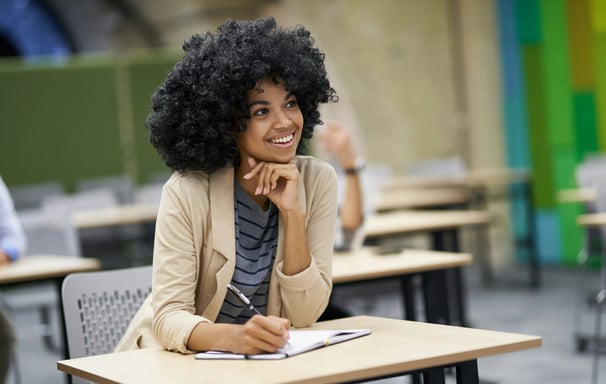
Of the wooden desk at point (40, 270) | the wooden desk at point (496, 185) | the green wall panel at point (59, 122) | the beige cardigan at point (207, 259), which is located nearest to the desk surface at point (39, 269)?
the wooden desk at point (40, 270)

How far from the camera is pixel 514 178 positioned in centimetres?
835

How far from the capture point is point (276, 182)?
233 centimetres

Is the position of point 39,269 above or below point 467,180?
below

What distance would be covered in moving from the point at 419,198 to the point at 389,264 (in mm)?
3831

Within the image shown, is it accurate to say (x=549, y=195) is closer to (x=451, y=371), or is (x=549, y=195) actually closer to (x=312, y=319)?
(x=451, y=371)

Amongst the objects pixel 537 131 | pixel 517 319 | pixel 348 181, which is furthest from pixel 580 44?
pixel 348 181

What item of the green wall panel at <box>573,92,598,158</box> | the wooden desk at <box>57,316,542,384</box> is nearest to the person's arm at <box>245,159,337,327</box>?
the wooden desk at <box>57,316,542,384</box>

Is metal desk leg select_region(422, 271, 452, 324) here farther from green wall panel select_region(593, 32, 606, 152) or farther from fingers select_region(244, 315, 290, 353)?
green wall panel select_region(593, 32, 606, 152)

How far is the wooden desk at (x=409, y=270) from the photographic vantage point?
3.32 metres

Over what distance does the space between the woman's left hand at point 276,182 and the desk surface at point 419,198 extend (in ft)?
13.3

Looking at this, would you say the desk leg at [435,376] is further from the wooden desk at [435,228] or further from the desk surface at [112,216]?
the desk surface at [112,216]

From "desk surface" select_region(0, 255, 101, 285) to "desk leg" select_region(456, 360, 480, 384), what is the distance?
236 centimetres

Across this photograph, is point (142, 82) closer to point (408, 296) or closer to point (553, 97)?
point (553, 97)

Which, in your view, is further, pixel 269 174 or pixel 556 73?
pixel 556 73
